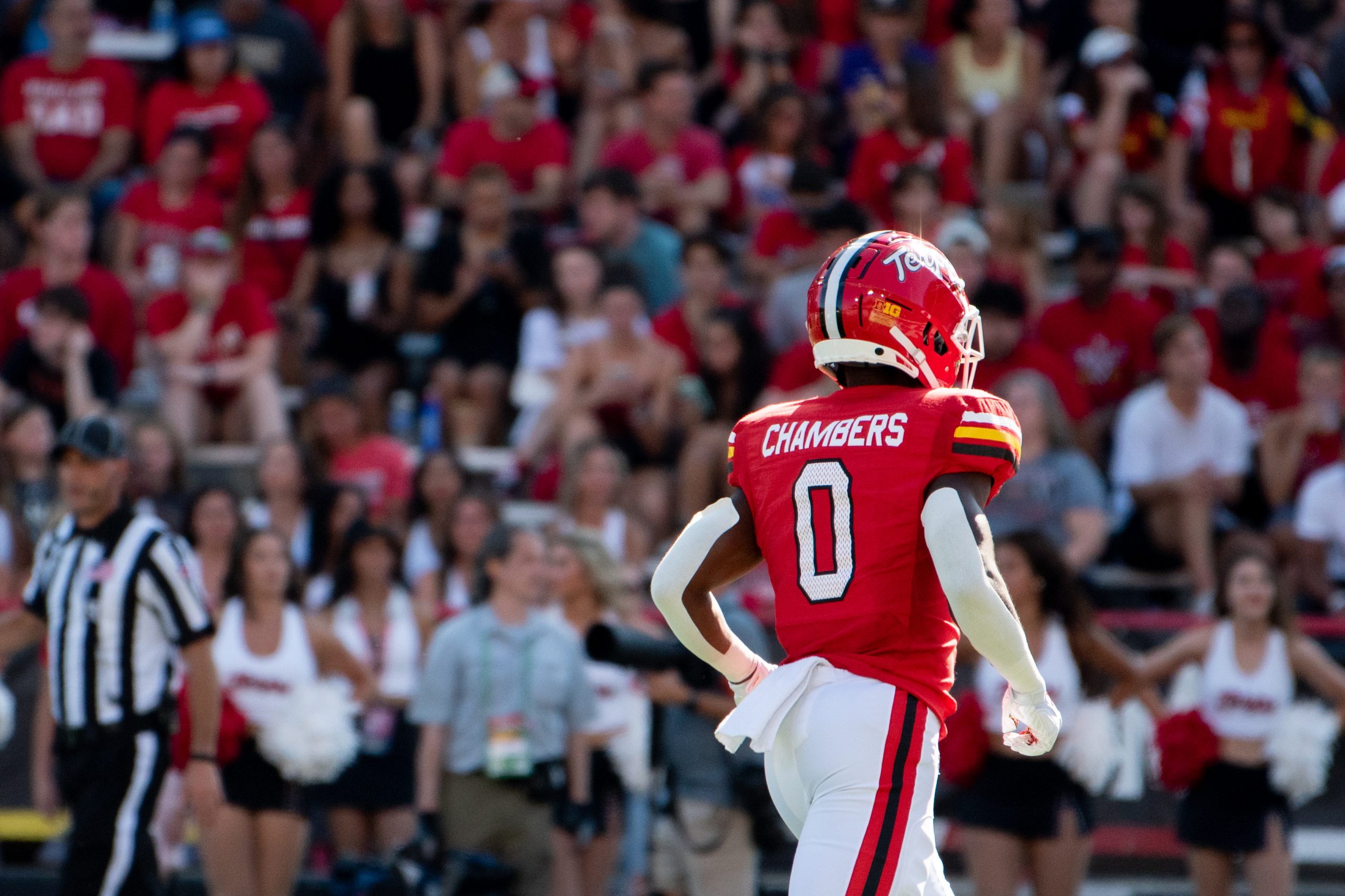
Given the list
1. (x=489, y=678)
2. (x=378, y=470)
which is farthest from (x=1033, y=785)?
(x=378, y=470)

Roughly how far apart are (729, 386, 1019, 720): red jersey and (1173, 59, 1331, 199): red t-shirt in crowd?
26.7ft

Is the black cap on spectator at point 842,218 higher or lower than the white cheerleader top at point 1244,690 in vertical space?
higher

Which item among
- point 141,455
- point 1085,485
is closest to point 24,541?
point 141,455

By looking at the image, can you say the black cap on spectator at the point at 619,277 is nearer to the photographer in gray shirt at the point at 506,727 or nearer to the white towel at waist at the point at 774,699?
the photographer in gray shirt at the point at 506,727

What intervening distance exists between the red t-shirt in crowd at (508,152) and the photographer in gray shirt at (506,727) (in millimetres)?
4376

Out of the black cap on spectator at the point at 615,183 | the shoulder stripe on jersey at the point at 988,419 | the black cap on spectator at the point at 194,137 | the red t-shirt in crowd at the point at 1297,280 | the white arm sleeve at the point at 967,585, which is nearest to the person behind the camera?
the white arm sleeve at the point at 967,585

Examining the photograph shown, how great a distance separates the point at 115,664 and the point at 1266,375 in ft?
20.9

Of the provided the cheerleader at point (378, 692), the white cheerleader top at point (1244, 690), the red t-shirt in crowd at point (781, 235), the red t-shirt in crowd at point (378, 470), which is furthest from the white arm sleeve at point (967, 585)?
the red t-shirt in crowd at point (781, 235)

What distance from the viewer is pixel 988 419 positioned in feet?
12.7

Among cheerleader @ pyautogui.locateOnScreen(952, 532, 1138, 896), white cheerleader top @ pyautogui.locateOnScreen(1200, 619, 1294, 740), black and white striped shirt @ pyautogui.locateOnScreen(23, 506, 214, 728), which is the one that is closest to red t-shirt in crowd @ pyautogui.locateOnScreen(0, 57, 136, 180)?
black and white striped shirt @ pyautogui.locateOnScreen(23, 506, 214, 728)

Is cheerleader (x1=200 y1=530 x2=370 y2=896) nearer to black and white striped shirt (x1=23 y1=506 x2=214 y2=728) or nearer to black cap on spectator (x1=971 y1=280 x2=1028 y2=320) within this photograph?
black and white striped shirt (x1=23 y1=506 x2=214 y2=728)

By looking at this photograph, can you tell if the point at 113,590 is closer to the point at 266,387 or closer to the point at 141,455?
the point at 141,455

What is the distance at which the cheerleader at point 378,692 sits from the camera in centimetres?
809

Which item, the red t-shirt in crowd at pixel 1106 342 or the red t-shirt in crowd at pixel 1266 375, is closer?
the red t-shirt in crowd at pixel 1266 375
